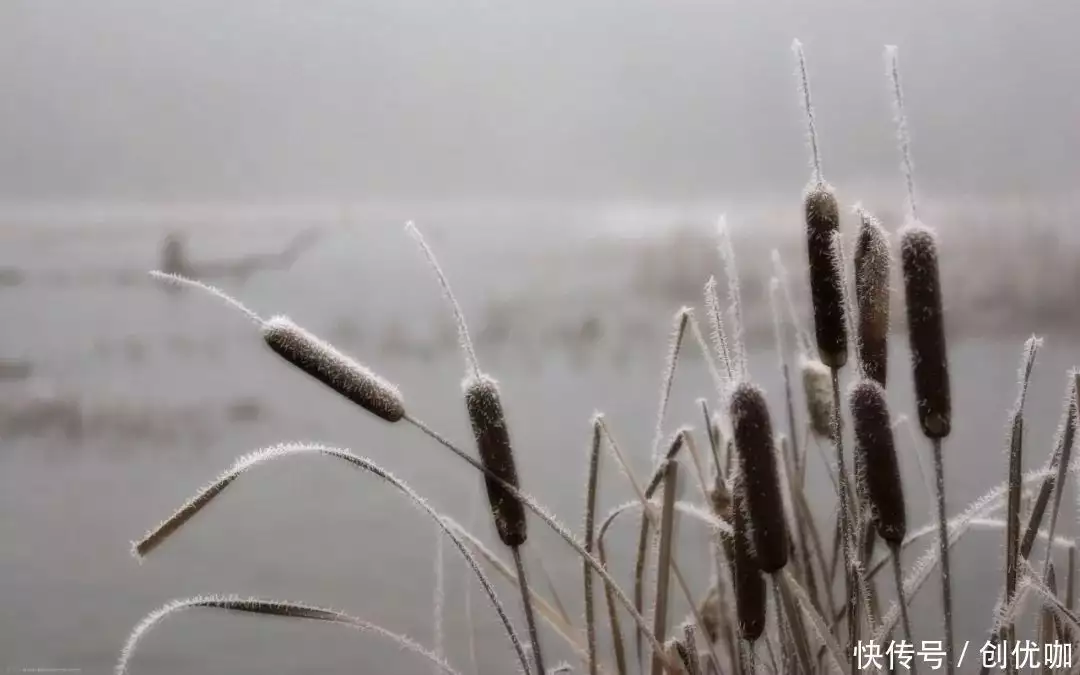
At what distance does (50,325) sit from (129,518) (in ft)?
0.69

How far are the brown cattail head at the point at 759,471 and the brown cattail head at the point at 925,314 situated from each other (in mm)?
90

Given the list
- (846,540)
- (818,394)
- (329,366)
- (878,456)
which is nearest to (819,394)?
(818,394)

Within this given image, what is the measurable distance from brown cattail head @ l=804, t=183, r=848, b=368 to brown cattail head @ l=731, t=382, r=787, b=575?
0.08 metres

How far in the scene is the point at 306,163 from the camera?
36.9 inches

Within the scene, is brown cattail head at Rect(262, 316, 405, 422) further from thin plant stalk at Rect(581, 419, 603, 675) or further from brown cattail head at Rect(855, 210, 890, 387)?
brown cattail head at Rect(855, 210, 890, 387)

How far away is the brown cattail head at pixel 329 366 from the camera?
0.49 metres

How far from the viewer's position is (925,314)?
47 cm

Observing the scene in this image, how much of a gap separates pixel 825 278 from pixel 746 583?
0.18 m

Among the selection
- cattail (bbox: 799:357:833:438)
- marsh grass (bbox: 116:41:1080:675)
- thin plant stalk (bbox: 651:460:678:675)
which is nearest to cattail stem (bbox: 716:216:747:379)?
marsh grass (bbox: 116:41:1080:675)

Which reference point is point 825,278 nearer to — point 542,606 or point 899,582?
point 899,582

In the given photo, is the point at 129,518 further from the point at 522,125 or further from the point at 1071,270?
the point at 1071,270

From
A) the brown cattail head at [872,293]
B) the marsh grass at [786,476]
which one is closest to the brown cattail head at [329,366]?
the marsh grass at [786,476]

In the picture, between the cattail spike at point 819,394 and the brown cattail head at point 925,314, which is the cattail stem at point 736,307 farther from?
the cattail spike at point 819,394

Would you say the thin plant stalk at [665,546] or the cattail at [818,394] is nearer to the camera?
the thin plant stalk at [665,546]
